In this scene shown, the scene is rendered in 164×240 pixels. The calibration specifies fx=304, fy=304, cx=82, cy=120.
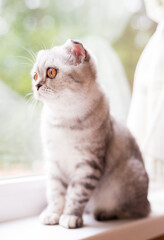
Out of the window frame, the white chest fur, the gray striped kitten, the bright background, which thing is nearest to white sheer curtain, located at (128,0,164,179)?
the gray striped kitten

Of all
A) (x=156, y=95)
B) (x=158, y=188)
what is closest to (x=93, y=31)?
(x=156, y=95)

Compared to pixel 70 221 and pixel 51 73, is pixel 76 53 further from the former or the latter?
pixel 70 221

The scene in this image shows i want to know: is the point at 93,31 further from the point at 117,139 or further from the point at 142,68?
the point at 117,139

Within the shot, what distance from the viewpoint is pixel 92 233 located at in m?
0.99

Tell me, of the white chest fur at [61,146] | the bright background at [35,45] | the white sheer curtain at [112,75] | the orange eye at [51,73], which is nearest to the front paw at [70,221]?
the white chest fur at [61,146]

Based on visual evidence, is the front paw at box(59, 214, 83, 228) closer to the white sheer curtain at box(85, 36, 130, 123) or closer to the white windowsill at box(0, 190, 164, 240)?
the white windowsill at box(0, 190, 164, 240)

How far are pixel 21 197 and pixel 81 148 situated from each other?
0.33 m

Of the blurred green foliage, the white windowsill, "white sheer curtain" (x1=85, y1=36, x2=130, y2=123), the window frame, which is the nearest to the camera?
the white windowsill

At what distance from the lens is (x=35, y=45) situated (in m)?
1.32

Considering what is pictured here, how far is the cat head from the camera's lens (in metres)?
1.00

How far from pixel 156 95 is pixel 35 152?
23.7 inches

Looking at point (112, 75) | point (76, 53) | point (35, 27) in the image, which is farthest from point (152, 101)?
point (35, 27)

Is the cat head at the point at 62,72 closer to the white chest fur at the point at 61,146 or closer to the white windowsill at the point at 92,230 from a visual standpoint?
the white chest fur at the point at 61,146

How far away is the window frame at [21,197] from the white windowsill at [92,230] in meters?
0.04
